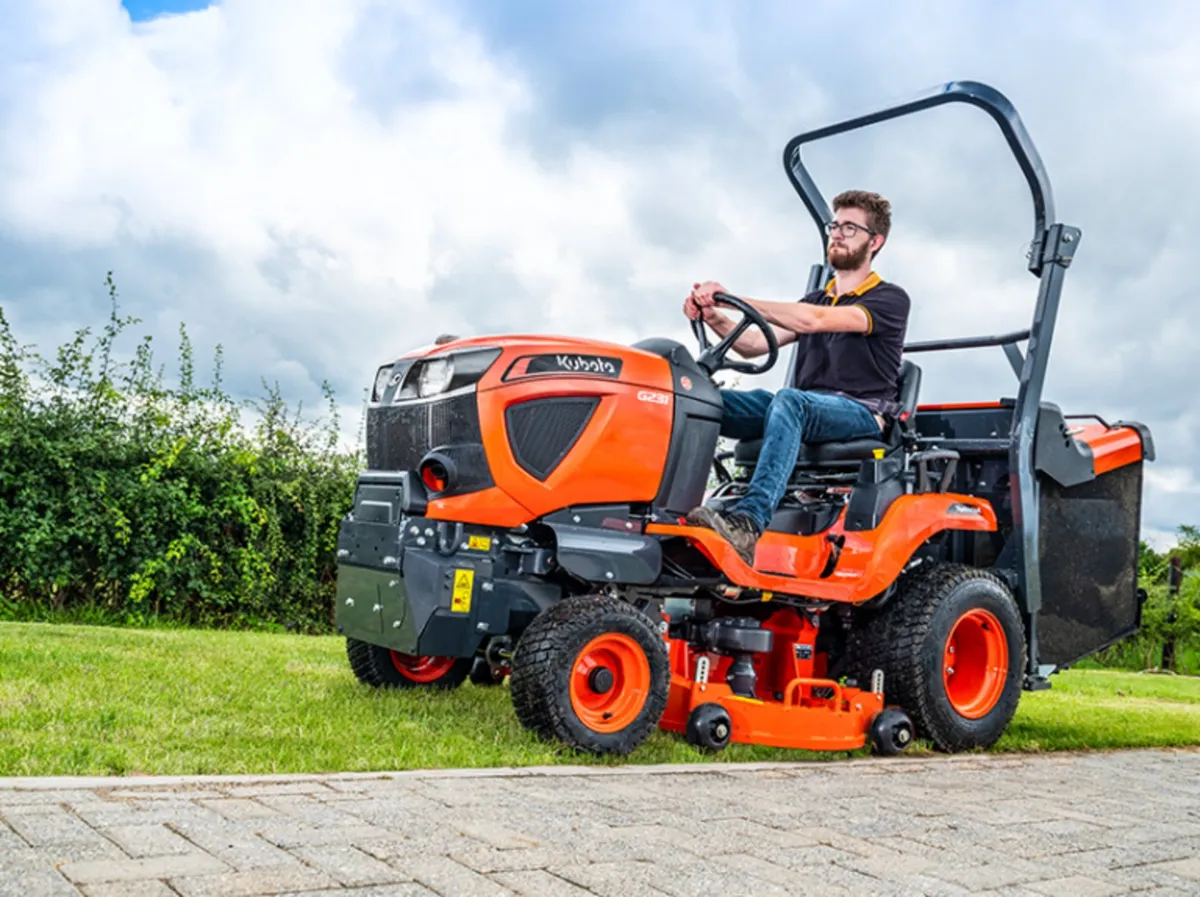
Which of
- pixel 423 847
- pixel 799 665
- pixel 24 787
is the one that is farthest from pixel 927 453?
pixel 24 787

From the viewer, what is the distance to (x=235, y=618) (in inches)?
391

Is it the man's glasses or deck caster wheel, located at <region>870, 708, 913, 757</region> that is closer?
Result: deck caster wheel, located at <region>870, 708, 913, 757</region>

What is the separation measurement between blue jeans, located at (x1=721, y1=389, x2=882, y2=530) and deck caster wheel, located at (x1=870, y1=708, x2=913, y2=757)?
0.91 metres

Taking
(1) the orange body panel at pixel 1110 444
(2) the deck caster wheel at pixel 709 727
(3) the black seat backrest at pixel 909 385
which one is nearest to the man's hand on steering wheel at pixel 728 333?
(3) the black seat backrest at pixel 909 385

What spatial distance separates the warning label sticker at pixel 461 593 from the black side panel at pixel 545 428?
0.43m

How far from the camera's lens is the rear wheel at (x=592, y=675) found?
4.12 meters

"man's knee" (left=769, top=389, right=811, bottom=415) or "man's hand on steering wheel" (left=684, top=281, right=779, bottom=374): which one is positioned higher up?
"man's hand on steering wheel" (left=684, top=281, right=779, bottom=374)

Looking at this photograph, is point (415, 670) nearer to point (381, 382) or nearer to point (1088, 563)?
point (381, 382)

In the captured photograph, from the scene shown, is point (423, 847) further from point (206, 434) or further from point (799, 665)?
point (206, 434)

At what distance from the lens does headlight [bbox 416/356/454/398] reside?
14.7ft

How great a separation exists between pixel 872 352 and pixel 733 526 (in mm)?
1186

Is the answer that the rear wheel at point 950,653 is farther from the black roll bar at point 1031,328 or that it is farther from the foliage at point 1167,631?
the foliage at point 1167,631

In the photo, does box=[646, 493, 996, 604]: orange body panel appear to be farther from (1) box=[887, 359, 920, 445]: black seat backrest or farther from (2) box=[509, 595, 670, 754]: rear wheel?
(2) box=[509, 595, 670, 754]: rear wheel

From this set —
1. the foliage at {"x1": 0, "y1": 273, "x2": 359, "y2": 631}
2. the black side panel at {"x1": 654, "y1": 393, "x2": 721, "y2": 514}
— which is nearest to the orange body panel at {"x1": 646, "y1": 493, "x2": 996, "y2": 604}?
the black side panel at {"x1": 654, "y1": 393, "x2": 721, "y2": 514}
